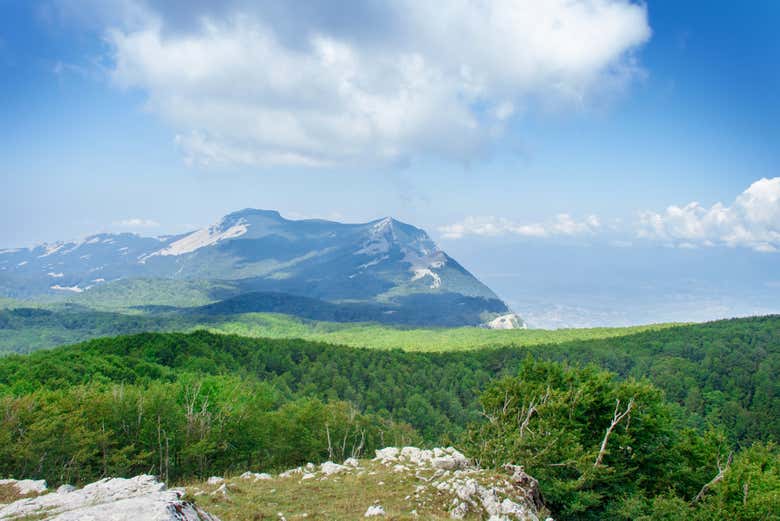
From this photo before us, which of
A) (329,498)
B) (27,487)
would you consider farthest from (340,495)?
(27,487)

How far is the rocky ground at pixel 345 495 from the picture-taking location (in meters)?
19.4

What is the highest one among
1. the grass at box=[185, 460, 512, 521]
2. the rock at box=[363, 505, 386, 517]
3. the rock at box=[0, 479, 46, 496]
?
the rock at box=[363, 505, 386, 517]

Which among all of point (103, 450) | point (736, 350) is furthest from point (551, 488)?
point (736, 350)

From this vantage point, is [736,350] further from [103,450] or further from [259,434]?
[103,450]

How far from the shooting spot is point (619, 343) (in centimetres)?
17250

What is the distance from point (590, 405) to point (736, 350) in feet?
474

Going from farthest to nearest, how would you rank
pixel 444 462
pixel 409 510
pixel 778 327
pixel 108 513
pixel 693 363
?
pixel 778 327, pixel 693 363, pixel 444 462, pixel 409 510, pixel 108 513

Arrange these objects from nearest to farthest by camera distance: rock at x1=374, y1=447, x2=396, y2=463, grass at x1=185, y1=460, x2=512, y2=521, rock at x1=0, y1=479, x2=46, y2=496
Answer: grass at x1=185, y1=460, x2=512, y2=521 → rock at x1=0, y1=479, x2=46, y2=496 → rock at x1=374, y1=447, x2=396, y2=463

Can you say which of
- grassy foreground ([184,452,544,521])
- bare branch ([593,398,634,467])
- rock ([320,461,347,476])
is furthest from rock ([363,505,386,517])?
bare branch ([593,398,634,467])

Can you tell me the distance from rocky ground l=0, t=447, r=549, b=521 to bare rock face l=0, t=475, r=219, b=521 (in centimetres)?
6

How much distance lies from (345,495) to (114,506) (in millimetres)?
12525

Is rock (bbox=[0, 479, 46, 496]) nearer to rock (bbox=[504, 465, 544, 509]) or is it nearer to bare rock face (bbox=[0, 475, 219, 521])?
bare rock face (bbox=[0, 475, 219, 521])

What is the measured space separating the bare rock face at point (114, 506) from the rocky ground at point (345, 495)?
6 centimetres

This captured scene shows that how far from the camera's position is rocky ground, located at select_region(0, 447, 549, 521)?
1941 cm
